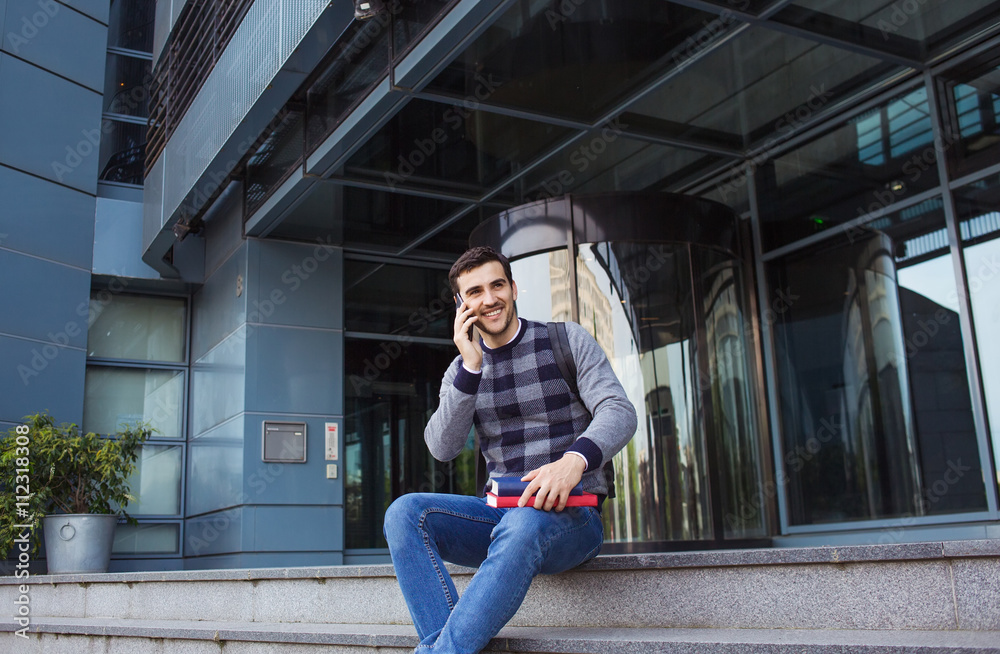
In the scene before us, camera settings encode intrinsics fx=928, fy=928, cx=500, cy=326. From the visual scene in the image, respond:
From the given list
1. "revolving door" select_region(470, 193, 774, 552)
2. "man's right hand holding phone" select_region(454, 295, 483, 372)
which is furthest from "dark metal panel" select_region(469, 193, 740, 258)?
"man's right hand holding phone" select_region(454, 295, 483, 372)

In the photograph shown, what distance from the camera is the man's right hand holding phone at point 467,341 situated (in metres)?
3.41

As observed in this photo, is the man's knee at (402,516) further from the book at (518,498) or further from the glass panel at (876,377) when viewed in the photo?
the glass panel at (876,377)

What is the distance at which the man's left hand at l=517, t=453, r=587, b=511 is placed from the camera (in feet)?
9.87

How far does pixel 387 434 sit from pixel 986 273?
20.3 ft

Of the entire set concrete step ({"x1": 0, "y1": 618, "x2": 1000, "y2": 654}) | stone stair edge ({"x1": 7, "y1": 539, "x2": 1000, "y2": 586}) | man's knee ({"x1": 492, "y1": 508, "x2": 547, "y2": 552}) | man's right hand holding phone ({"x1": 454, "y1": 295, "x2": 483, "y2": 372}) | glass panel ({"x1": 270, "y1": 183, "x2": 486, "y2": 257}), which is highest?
glass panel ({"x1": 270, "y1": 183, "x2": 486, "y2": 257})

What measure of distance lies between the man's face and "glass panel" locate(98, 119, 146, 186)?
9507 millimetres

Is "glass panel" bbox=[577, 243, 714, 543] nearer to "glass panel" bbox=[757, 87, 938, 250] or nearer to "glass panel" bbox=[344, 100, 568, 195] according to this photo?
"glass panel" bbox=[344, 100, 568, 195]

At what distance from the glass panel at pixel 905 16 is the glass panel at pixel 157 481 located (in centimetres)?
817

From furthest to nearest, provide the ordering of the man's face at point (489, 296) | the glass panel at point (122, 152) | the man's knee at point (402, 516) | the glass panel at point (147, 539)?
the glass panel at point (122, 152)
the glass panel at point (147, 539)
the man's face at point (489, 296)
the man's knee at point (402, 516)

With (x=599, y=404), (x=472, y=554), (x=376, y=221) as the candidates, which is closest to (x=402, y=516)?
(x=472, y=554)

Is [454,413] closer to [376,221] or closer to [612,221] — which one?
[612,221]

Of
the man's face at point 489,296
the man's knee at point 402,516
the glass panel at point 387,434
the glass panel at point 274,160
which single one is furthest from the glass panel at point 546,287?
the man's knee at point 402,516

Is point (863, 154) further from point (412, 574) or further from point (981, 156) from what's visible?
point (412, 574)

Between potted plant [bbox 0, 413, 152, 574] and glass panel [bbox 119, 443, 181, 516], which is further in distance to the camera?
glass panel [bbox 119, 443, 181, 516]
